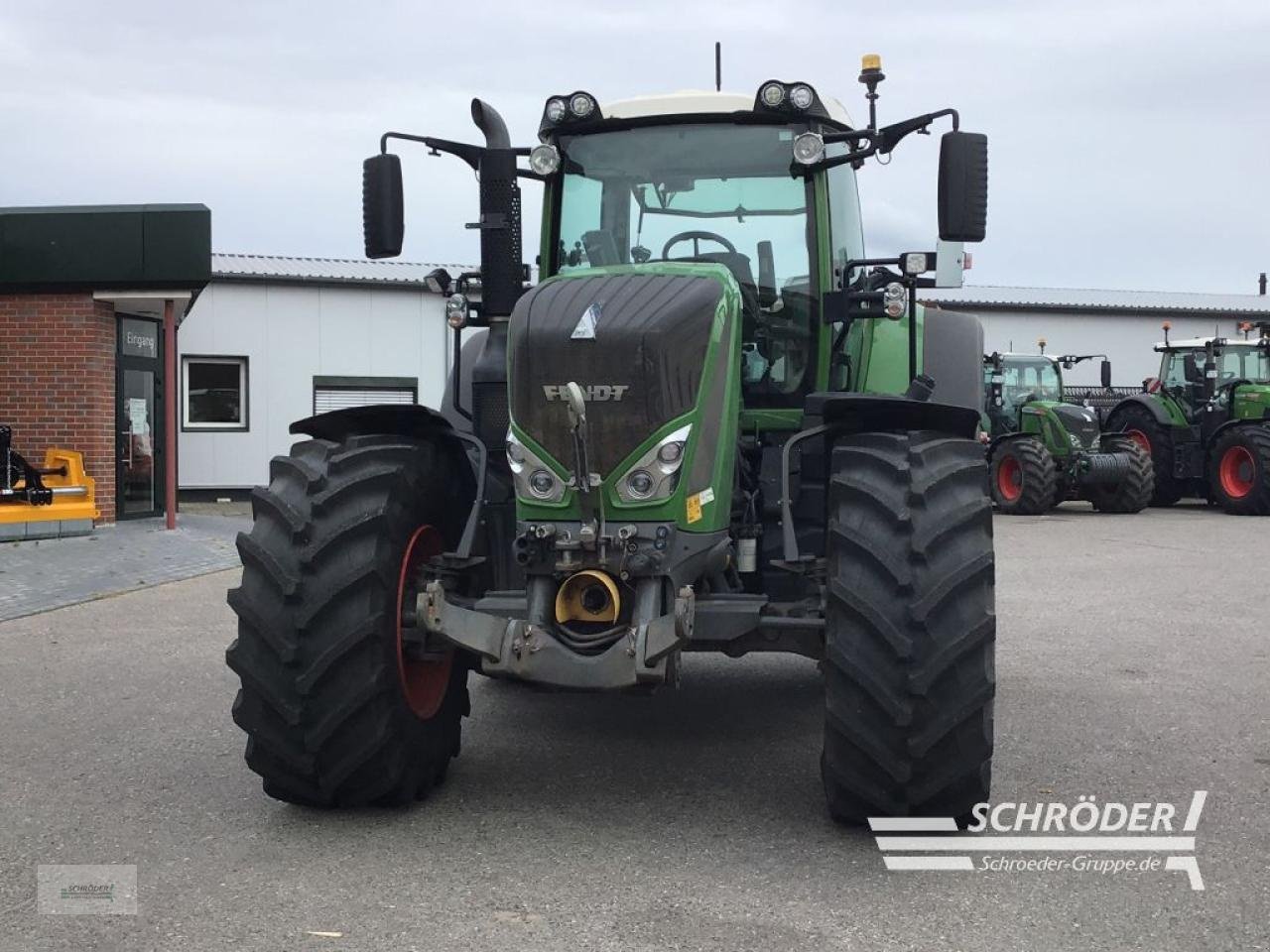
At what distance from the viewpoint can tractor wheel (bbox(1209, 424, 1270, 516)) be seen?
64.3 ft

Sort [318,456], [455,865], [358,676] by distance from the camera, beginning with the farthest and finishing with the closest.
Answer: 1. [318,456]
2. [358,676]
3. [455,865]

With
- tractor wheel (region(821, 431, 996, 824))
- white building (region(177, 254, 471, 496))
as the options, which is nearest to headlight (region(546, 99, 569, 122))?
tractor wheel (region(821, 431, 996, 824))

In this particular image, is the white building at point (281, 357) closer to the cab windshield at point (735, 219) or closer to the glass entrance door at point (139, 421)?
the glass entrance door at point (139, 421)

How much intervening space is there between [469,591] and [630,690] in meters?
0.95

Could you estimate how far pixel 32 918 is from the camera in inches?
150

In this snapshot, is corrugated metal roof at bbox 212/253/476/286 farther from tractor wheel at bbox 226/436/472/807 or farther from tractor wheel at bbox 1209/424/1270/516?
tractor wheel at bbox 226/436/472/807

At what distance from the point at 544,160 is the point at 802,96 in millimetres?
1084

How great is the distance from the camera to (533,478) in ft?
15.2

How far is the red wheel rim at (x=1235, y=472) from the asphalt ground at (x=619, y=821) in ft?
42.6

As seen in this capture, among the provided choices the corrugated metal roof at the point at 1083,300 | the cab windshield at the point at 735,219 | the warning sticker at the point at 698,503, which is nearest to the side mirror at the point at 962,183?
the cab windshield at the point at 735,219

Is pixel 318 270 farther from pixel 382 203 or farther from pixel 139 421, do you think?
pixel 382 203

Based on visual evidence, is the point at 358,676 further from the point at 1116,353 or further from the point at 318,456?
the point at 1116,353

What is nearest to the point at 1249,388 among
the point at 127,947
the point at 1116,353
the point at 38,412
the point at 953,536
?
the point at 1116,353

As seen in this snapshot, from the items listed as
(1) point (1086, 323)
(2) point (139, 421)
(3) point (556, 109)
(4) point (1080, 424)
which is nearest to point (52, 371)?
(2) point (139, 421)
